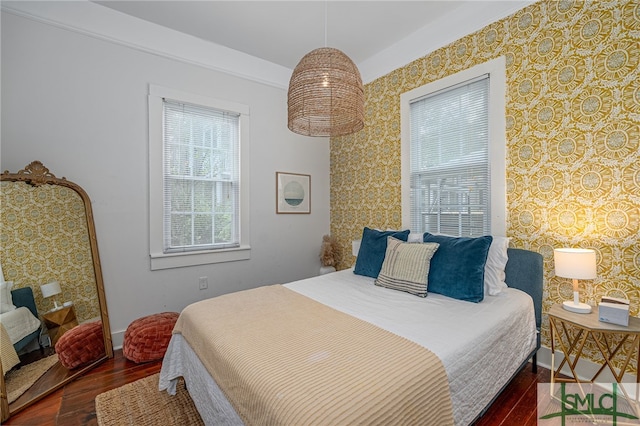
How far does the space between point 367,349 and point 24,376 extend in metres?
2.29

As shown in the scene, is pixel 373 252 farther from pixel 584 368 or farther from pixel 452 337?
pixel 584 368

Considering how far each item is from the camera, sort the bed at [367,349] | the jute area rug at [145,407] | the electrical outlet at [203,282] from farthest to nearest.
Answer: the electrical outlet at [203,282] < the jute area rug at [145,407] < the bed at [367,349]

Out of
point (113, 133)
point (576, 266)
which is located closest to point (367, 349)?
point (576, 266)

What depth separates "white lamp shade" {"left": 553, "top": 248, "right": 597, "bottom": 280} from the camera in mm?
1704

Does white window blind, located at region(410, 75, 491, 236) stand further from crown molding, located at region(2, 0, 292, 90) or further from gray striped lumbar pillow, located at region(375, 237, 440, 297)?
crown molding, located at region(2, 0, 292, 90)

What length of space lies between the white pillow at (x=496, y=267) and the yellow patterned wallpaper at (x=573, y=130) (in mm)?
262

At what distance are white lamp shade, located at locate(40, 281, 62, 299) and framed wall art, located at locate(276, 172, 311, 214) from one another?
6.82ft

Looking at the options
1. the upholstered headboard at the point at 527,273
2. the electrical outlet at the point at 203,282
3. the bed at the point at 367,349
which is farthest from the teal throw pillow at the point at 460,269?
the electrical outlet at the point at 203,282

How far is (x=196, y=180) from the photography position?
2.93 m

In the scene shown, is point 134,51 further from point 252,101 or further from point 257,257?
point 257,257

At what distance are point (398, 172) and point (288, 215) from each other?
56.9 inches

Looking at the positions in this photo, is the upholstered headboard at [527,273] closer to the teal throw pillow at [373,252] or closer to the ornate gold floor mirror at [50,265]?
the teal throw pillow at [373,252]

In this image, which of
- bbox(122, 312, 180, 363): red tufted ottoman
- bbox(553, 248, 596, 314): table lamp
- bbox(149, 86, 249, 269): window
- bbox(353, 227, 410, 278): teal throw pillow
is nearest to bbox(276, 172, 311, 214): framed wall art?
bbox(149, 86, 249, 269): window

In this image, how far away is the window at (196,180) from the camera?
269 cm
